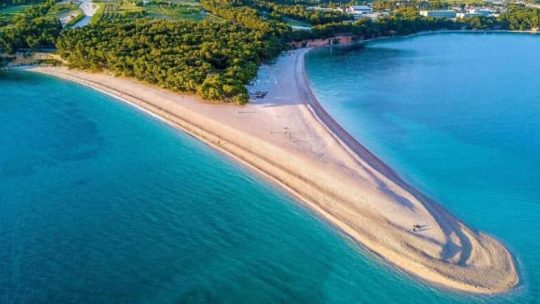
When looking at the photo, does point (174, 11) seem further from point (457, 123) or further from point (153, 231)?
point (153, 231)

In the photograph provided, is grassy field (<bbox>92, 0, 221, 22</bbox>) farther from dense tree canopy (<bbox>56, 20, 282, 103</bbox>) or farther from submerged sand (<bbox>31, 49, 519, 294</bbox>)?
submerged sand (<bbox>31, 49, 519, 294</bbox>)

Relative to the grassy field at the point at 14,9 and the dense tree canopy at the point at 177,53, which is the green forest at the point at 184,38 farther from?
the grassy field at the point at 14,9

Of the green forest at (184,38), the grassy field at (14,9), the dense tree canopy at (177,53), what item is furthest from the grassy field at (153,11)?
the grassy field at (14,9)

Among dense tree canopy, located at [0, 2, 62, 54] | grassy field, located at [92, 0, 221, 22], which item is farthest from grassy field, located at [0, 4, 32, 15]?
dense tree canopy, located at [0, 2, 62, 54]

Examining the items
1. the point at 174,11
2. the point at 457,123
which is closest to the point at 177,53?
the point at 457,123

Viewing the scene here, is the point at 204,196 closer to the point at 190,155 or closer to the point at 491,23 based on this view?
the point at 190,155

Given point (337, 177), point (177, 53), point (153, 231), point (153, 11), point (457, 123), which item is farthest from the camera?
point (153, 11)
